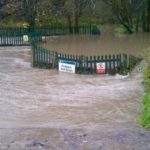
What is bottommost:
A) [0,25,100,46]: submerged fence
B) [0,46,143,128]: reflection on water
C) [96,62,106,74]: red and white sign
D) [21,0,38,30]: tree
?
[0,46,143,128]: reflection on water

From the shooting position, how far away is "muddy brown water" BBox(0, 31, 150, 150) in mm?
7965

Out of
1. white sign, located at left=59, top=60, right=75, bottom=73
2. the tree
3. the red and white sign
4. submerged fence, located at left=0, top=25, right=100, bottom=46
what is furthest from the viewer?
the tree

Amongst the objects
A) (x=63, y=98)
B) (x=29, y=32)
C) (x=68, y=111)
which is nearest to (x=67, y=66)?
(x=63, y=98)

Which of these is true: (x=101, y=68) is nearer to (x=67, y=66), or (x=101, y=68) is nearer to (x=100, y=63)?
(x=100, y=63)

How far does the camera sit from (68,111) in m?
11.4

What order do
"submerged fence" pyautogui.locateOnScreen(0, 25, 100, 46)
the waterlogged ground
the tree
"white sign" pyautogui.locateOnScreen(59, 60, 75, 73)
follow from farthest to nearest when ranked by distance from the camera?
1. the tree
2. "submerged fence" pyautogui.locateOnScreen(0, 25, 100, 46)
3. "white sign" pyautogui.locateOnScreen(59, 60, 75, 73)
4. the waterlogged ground

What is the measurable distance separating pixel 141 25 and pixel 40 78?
2754cm

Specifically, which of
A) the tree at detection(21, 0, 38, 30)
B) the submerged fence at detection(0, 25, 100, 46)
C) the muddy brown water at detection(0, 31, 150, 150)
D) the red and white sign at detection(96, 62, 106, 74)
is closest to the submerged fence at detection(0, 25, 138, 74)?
the red and white sign at detection(96, 62, 106, 74)

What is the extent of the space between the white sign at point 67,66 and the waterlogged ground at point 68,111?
1.34 ft

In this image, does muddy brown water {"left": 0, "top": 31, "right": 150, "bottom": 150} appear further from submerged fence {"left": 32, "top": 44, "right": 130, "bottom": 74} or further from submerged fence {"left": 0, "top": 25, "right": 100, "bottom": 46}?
submerged fence {"left": 0, "top": 25, "right": 100, "bottom": 46}

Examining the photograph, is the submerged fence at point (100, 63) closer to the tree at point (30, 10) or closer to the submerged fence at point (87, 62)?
the submerged fence at point (87, 62)

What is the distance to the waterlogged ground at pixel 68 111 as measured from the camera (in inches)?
313

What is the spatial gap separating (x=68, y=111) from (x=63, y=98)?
1668 millimetres

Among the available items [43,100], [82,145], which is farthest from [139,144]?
[43,100]
